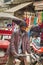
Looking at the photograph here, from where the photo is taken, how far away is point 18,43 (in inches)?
291

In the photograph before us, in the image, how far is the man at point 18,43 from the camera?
7.23m

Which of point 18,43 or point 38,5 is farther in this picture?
point 38,5

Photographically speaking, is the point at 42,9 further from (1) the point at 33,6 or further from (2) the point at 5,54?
(2) the point at 5,54

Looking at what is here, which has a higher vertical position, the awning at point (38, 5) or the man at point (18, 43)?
the man at point (18, 43)

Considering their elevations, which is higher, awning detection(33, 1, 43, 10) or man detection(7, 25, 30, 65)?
man detection(7, 25, 30, 65)

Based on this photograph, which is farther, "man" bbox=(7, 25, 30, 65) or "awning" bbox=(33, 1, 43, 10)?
"awning" bbox=(33, 1, 43, 10)

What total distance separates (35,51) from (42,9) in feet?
46.0

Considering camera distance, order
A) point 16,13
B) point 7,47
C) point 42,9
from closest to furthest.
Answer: point 7,47, point 42,9, point 16,13

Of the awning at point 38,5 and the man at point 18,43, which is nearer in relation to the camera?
the man at point 18,43

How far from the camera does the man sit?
23.7ft

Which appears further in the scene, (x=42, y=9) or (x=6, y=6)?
(x=6, y=6)

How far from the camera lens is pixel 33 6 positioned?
24.2 meters

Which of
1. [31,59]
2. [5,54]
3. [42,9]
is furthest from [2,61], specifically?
[42,9]

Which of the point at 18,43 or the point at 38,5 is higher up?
the point at 18,43
